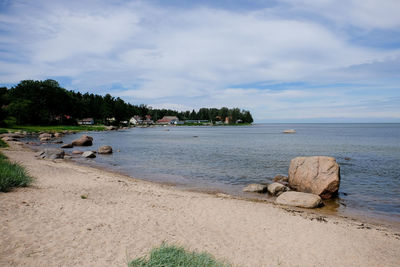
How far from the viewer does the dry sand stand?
20.9ft

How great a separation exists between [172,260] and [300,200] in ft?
31.5

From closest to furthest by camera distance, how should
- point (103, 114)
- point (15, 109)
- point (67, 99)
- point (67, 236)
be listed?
point (67, 236) < point (15, 109) < point (67, 99) < point (103, 114)

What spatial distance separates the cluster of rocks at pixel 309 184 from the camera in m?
13.6

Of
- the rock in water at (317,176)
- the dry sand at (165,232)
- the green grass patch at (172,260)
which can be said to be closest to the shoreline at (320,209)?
the dry sand at (165,232)

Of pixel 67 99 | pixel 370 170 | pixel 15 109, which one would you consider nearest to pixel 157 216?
pixel 370 170

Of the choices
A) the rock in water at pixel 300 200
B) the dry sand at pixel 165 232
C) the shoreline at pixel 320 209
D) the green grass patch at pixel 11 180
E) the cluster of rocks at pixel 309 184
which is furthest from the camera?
the cluster of rocks at pixel 309 184

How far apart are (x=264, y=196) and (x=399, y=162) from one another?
71.3 feet

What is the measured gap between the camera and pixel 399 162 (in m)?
27.8

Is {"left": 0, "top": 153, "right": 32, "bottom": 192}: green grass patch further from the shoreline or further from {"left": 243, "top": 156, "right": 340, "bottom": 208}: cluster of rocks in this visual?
{"left": 243, "top": 156, "right": 340, "bottom": 208}: cluster of rocks

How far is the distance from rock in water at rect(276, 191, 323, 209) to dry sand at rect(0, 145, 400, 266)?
1172 mm

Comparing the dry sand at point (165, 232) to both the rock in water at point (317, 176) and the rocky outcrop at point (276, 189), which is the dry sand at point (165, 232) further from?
the rock in water at point (317, 176)

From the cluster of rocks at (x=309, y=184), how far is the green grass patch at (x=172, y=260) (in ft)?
28.5

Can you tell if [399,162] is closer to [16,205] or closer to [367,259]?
[367,259]

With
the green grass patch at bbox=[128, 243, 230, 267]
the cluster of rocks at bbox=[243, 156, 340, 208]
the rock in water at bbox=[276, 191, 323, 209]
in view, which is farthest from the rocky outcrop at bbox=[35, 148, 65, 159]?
the green grass patch at bbox=[128, 243, 230, 267]
